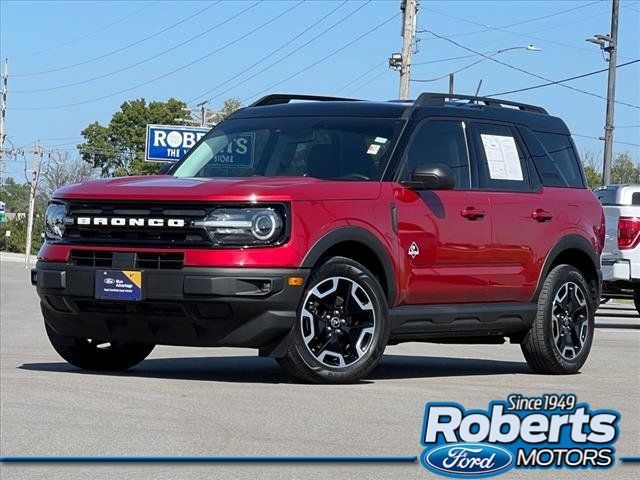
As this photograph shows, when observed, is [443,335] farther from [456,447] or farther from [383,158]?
[456,447]

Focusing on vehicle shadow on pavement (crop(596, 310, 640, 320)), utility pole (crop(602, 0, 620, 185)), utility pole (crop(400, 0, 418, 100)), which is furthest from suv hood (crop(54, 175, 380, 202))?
utility pole (crop(602, 0, 620, 185))

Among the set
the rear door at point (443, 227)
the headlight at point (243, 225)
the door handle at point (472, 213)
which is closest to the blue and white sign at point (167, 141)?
the rear door at point (443, 227)

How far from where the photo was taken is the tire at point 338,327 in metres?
9.25

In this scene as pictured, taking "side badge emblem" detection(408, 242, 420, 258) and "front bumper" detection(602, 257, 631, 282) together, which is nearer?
"side badge emblem" detection(408, 242, 420, 258)

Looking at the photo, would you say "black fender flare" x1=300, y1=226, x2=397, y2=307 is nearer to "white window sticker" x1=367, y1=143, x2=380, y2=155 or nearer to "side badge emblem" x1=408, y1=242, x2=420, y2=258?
"side badge emblem" x1=408, y1=242, x2=420, y2=258

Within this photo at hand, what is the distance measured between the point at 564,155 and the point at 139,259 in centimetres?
421

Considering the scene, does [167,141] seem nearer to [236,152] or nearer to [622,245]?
[622,245]

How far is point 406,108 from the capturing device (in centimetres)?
1048

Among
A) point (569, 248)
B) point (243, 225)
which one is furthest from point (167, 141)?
point (243, 225)

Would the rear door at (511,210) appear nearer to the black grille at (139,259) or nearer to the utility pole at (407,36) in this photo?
the black grille at (139,259)

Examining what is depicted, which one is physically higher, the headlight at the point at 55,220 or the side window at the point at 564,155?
the side window at the point at 564,155

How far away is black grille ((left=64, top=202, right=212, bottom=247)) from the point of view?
923 cm

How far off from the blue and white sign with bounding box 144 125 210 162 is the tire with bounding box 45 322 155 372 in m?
47.7

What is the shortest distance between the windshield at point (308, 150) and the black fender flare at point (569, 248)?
173 cm
